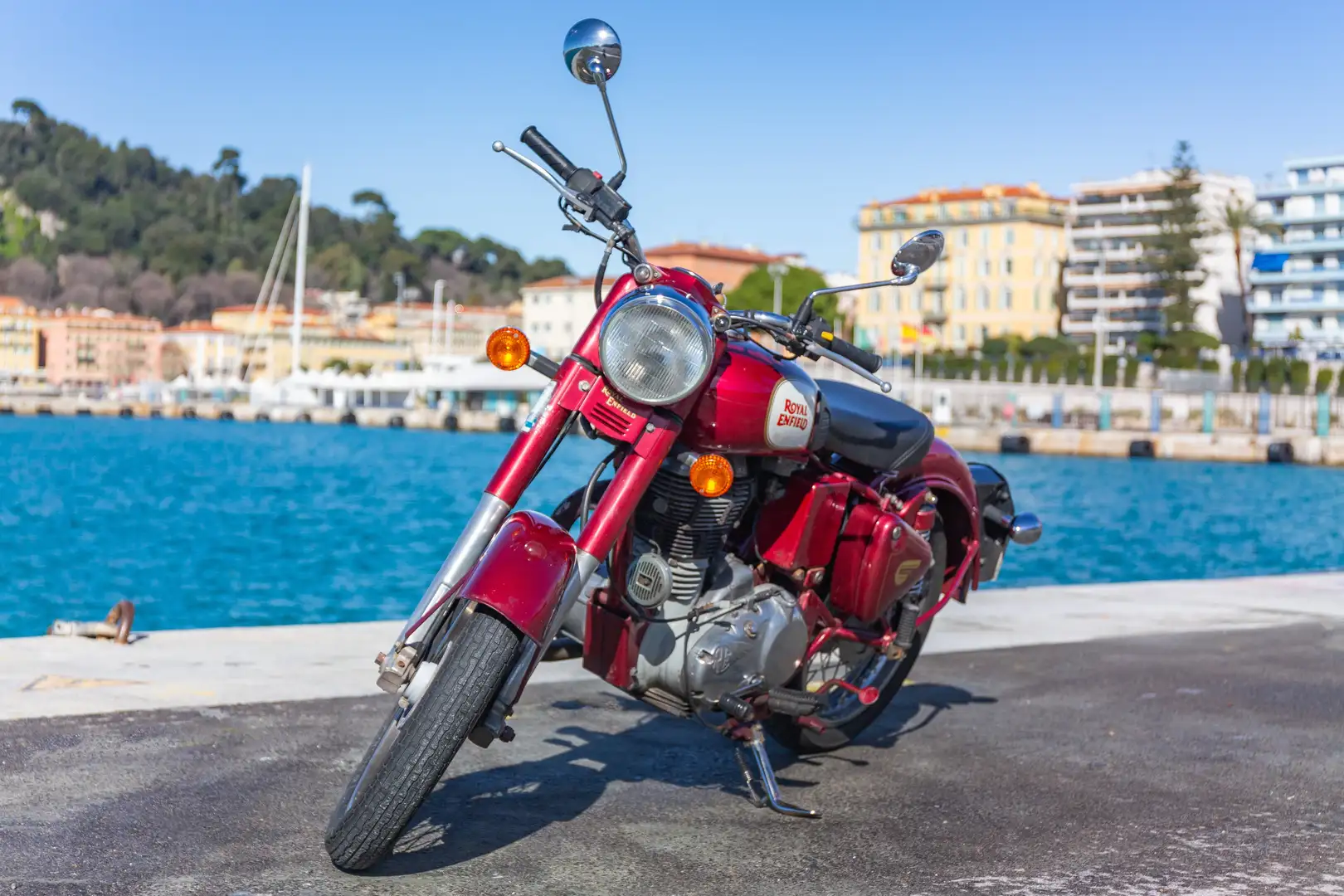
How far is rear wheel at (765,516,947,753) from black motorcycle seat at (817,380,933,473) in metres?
0.39

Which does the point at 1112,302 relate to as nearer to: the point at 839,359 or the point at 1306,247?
the point at 1306,247

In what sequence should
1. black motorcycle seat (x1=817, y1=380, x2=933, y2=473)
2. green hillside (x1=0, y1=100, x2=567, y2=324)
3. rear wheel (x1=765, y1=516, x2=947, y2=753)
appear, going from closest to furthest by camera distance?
black motorcycle seat (x1=817, y1=380, x2=933, y2=473)
rear wheel (x1=765, y1=516, x2=947, y2=753)
green hillside (x1=0, y1=100, x2=567, y2=324)

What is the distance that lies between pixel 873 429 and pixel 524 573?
1.47m

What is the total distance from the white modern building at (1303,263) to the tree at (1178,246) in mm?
6320

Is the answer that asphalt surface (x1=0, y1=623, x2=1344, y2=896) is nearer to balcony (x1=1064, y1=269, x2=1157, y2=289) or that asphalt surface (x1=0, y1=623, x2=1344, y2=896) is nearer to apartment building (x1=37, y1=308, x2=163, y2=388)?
balcony (x1=1064, y1=269, x2=1157, y2=289)

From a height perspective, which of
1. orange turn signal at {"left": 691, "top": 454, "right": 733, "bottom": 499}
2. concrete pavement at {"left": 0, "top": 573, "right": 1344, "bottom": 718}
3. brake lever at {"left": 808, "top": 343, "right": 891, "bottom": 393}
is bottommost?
concrete pavement at {"left": 0, "top": 573, "right": 1344, "bottom": 718}

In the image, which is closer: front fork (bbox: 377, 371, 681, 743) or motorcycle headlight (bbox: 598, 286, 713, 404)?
front fork (bbox: 377, 371, 681, 743)

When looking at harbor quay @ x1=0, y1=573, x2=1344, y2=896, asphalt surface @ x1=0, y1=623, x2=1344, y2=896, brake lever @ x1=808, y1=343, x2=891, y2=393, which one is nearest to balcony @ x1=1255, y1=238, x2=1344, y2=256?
harbor quay @ x1=0, y1=573, x2=1344, y2=896

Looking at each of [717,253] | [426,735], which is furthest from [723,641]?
[717,253]

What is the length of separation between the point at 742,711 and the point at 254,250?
189027mm

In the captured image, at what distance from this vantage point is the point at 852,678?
5.10 metres

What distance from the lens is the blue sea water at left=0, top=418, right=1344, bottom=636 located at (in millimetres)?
20109

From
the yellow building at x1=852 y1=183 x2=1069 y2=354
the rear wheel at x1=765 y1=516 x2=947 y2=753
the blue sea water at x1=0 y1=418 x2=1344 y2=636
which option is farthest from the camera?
the yellow building at x1=852 y1=183 x2=1069 y2=354

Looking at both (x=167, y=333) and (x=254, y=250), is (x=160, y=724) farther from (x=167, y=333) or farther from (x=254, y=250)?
(x=254, y=250)
